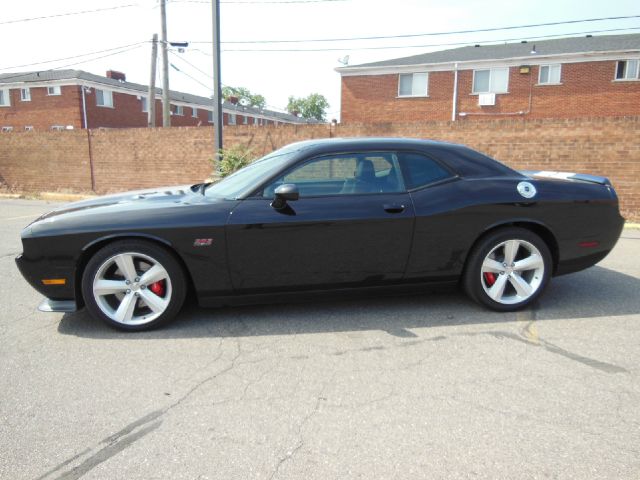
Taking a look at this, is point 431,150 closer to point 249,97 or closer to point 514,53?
point 514,53

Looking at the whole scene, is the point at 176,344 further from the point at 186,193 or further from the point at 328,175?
the point at 328,175

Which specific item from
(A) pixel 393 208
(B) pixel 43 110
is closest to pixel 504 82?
(A) pixel 393 208

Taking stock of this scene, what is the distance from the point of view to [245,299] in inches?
147

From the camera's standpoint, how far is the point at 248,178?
13.1 feet

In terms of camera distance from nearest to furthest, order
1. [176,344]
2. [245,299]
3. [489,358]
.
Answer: [489,358] < [176,344] < [245,299]

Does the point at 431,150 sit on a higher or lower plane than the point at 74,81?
lower

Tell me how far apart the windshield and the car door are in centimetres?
13

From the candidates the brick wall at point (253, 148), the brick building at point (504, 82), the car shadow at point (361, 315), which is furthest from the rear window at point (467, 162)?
the brick building at point (504, 82)

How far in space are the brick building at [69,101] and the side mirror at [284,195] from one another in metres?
35.1

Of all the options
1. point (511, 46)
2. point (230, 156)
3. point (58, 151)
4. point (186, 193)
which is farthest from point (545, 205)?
point (511, 46)

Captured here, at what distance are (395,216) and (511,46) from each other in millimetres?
25752

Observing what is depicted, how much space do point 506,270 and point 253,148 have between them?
33.1ft

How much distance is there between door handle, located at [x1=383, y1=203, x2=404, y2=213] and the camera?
3.73 meters

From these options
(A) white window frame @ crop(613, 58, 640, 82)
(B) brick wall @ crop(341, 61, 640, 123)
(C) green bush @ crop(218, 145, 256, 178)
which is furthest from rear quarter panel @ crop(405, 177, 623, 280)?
(A) white window frame @ crop(613, 58, 640, 82)
